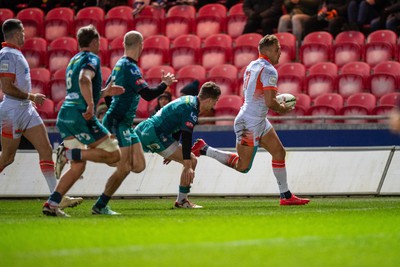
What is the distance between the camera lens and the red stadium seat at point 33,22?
2422cm

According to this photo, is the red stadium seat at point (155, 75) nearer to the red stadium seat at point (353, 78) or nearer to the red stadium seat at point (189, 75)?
the red stadium seat at point (189, 75)

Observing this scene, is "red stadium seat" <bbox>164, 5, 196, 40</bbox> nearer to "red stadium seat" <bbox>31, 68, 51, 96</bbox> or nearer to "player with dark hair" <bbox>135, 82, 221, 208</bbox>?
"red stadium seat" <bbox>31, 68, 51, 96</bbox>

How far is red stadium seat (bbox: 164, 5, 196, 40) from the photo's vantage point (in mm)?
22812

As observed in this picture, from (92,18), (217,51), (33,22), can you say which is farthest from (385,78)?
(33,22)

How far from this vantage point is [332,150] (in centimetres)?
1605

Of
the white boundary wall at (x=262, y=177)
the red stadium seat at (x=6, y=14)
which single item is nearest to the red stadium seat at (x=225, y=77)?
the white boundary wall at (x=262, y=177)

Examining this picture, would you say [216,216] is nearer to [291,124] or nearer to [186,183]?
[186,183]

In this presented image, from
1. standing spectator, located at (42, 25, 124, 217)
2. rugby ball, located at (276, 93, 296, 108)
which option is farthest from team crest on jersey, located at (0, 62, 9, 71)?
rugby ball, located at (276, 93, 296, 108)

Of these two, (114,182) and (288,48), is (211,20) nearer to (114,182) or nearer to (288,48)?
(288,48)

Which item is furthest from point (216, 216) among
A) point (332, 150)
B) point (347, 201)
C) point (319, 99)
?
point (319, 99)

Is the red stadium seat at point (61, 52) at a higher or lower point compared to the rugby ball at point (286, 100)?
lower

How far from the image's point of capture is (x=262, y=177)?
16.0m

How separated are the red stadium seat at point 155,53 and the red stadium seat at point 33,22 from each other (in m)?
3.52

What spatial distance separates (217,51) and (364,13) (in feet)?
11.0
